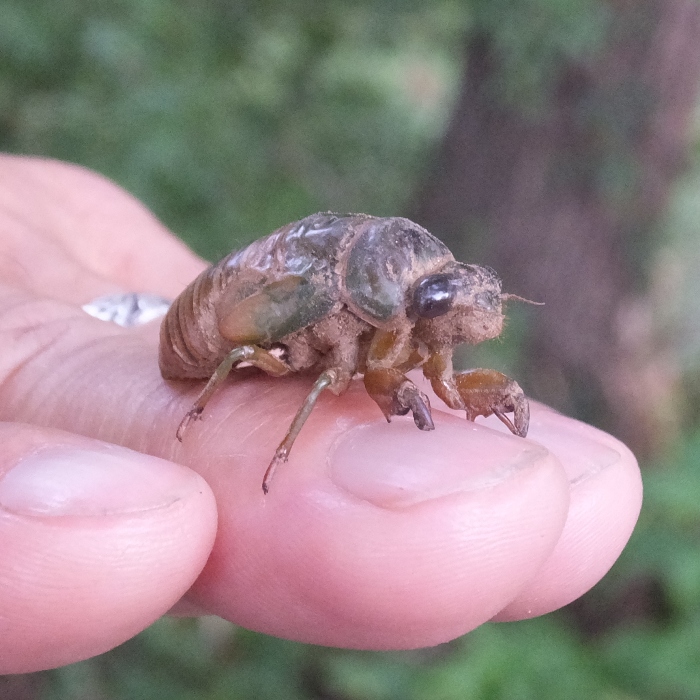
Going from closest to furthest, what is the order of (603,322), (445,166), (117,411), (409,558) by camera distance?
(409,558), (117,411), (603,322), (445,166)

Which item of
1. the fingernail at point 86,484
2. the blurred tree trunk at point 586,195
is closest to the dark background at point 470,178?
the blurred tree trunk at point 586,195

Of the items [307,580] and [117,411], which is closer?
[307,580]

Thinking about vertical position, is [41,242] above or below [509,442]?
below

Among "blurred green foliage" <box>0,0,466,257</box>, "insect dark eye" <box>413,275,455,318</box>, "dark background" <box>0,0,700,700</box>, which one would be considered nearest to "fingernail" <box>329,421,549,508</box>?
"insect dark eye" <box>413,275,455,318</box>

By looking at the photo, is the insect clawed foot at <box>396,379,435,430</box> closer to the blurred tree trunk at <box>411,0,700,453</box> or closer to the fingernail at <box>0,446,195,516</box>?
the fingernail at <box>0,446,195,516</box>

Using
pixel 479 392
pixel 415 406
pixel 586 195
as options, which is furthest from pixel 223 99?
pixel 415 406

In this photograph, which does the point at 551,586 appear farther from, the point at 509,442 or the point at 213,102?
the point at 213,102

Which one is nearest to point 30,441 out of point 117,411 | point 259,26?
point 117,411

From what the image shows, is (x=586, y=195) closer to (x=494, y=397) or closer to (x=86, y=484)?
(x=494, y=397)
